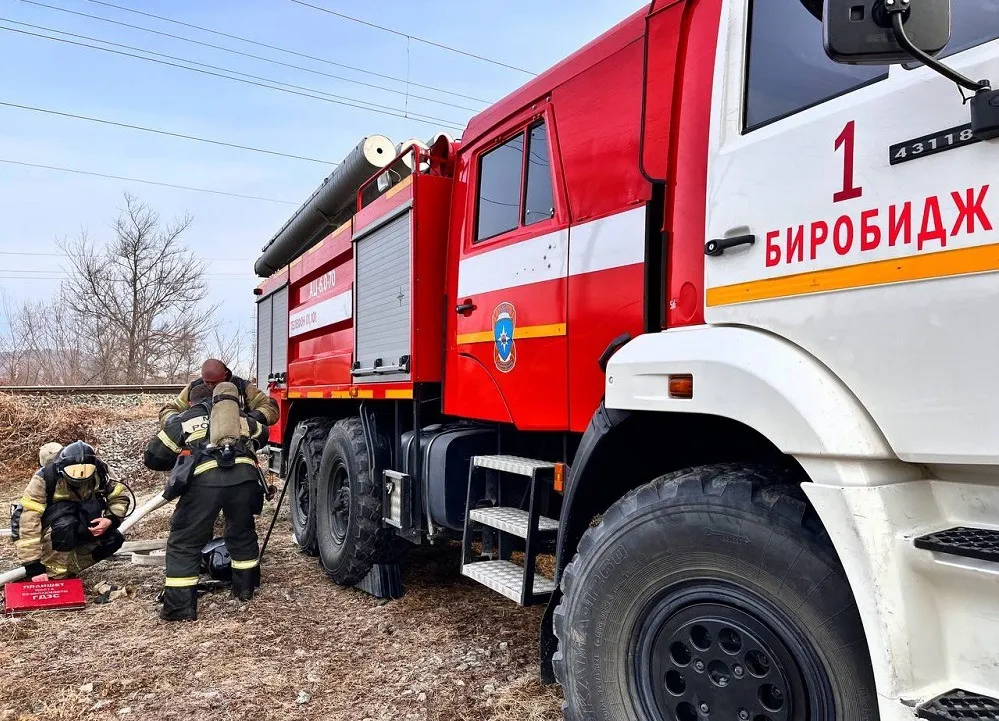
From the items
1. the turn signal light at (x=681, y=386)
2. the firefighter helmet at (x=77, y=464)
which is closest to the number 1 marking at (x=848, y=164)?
the turn signal light at (x=681, y=386)

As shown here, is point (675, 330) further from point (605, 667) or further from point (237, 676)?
point (237, 676)

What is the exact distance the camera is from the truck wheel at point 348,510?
4812mm

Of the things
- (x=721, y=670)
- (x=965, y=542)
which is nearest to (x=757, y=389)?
(x=965, y=542)

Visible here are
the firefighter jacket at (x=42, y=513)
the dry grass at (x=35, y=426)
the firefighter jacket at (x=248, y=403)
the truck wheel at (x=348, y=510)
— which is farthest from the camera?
the dry grass at (x=35, y=426)

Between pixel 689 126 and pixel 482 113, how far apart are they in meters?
1.79

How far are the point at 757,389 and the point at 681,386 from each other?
0.30m

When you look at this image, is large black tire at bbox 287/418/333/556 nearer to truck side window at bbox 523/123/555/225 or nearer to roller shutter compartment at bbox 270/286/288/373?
roller shutter compartment at bbox 270/286/288/373

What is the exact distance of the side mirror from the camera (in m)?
1.49

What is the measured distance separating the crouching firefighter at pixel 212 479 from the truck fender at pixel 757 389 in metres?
3.52

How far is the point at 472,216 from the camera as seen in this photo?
156 inches

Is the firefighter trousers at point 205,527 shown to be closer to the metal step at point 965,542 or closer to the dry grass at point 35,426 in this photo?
the metal step at point 965,542

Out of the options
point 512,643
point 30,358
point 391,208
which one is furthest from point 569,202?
point 30,358

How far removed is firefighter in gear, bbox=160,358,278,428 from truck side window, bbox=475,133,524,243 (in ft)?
8.50

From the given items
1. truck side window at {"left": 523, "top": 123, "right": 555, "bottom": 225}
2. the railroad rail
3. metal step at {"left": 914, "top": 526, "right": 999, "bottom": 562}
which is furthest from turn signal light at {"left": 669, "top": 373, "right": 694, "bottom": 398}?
the railroad rail
